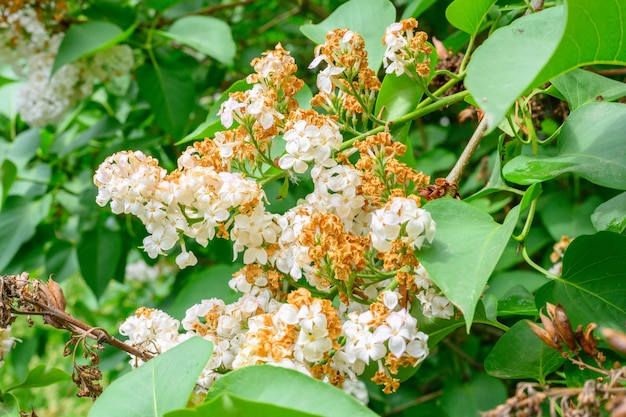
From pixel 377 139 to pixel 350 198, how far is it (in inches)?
2.7

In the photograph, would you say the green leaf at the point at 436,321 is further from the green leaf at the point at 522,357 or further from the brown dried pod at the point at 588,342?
the brown dried pod at the point at 588,342

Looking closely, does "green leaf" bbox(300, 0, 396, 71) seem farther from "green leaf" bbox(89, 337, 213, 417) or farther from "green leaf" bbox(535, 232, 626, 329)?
"green leaf" bbox(89, 337, 213, 417)

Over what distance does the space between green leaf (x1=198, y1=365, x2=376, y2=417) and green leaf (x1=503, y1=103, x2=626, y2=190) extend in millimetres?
327

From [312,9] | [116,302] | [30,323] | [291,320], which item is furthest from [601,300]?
[116,302]

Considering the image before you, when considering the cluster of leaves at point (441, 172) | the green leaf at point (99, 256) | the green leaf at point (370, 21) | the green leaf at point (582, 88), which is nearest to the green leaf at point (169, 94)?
the cluster of leaves at point (441, 172)

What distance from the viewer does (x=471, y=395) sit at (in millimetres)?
1807

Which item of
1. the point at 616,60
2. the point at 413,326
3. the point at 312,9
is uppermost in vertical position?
the point at 616,60

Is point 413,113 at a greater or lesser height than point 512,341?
greater

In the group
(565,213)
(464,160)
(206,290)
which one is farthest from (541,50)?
(565,213)

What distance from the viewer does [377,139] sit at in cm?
77

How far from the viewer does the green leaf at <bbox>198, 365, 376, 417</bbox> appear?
536mm

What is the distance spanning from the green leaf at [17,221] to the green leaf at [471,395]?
3.79ft

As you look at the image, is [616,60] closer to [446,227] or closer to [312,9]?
[446,227]

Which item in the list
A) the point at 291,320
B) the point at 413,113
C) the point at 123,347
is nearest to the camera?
the point at 291,320
